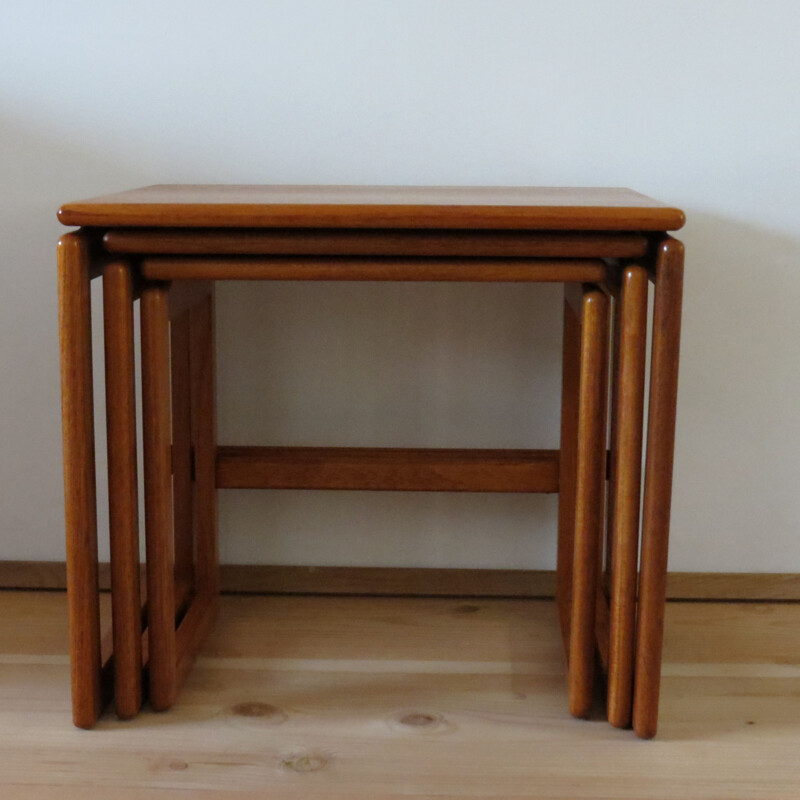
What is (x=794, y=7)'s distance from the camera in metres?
1.45

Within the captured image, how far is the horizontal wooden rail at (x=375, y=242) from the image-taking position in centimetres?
110

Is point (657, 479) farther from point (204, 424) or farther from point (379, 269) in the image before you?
point (204, 424)

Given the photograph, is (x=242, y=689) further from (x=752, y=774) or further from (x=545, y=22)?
(x=545, y=22)

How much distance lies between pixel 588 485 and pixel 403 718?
0.35 m

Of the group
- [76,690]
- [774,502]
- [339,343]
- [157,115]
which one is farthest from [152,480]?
[774,502]

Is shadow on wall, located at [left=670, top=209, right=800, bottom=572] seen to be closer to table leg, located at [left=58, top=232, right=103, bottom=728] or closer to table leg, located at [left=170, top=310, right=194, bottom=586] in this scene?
table leg, located at [left=170, top=310, right=194, bottom=586]

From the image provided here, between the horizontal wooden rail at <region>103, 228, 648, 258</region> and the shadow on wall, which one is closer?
the horizontal wooden rail at <region>103, 228, 648, 258</region>

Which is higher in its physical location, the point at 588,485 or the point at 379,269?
the point at 379,269

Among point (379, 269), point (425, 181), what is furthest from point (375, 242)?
point (425, 181)

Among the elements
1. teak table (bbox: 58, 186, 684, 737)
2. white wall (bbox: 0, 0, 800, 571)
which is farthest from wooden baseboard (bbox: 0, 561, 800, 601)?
teak table (bbox: 58, 186, 684, 737)

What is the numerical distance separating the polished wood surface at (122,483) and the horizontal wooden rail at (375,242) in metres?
0.05

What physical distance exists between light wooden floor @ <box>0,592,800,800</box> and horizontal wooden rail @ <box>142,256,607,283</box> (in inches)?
20.0

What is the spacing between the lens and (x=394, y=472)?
1.44m

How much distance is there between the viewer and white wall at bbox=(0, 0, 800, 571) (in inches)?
58.5
